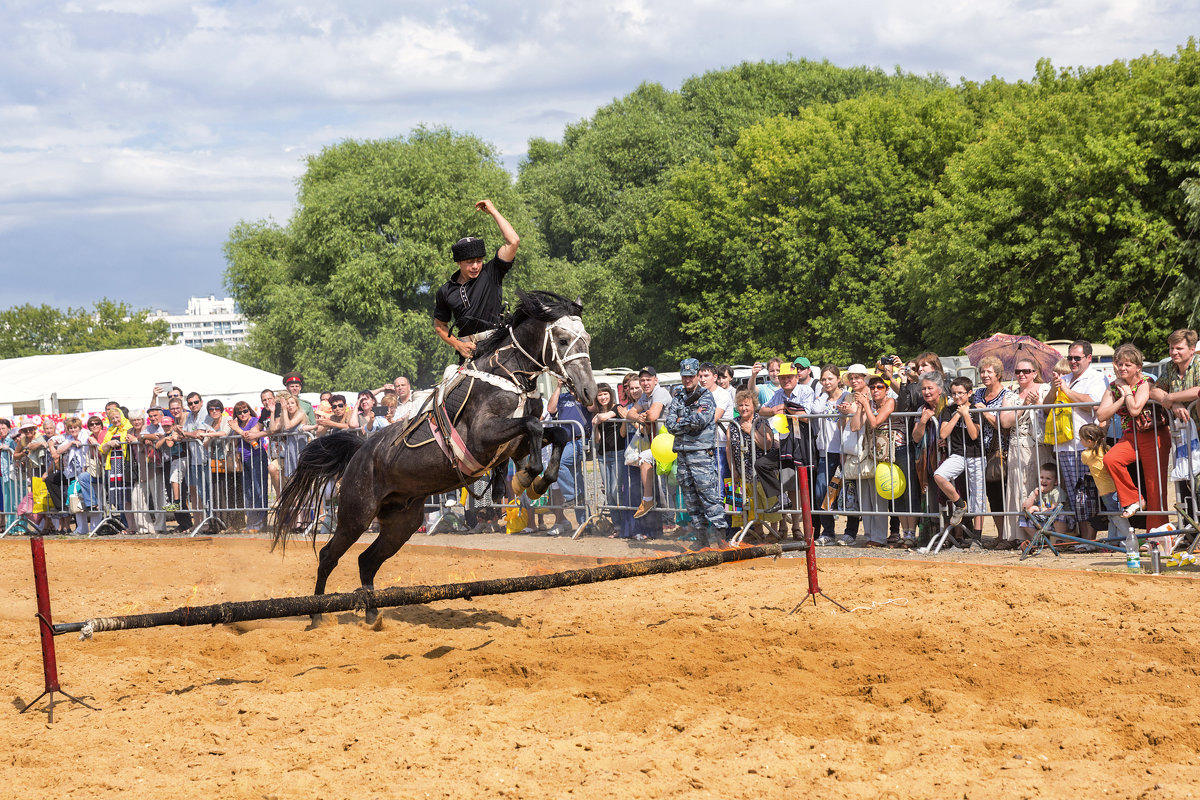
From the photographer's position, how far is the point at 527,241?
4472 cm

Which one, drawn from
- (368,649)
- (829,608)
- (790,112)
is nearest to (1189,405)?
(829,608)

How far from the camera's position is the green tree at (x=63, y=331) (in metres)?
83.9

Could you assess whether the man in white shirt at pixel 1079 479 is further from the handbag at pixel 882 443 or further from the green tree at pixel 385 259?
the green tree at pixel 385 259

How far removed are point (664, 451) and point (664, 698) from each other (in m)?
6.55

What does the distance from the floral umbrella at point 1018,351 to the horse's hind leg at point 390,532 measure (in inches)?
280

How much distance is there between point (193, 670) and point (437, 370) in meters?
39.4

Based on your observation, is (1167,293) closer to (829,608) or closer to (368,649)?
(829,608)

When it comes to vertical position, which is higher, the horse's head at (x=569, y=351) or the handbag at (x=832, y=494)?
the horse's head at (x=569, y=351)

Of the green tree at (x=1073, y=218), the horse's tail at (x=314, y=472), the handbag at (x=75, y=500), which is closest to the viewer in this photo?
the horse's tail at (x=314, y=472)

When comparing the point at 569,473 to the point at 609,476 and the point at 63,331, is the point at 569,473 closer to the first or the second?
the point at 609,476

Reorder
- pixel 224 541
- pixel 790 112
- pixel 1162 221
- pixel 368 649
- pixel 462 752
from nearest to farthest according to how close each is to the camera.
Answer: pixel 462 752, pixel 368 649, pixel 224 541, pixel 1162 221, pixel 790 112

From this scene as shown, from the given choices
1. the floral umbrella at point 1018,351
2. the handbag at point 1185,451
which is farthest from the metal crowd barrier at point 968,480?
the floral umbrella at point 1018,351

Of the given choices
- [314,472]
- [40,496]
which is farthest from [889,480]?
[40,496]

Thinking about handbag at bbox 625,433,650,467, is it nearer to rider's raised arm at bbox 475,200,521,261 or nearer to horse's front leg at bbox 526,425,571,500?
horse's front leg at bbox 526,425,571,500
